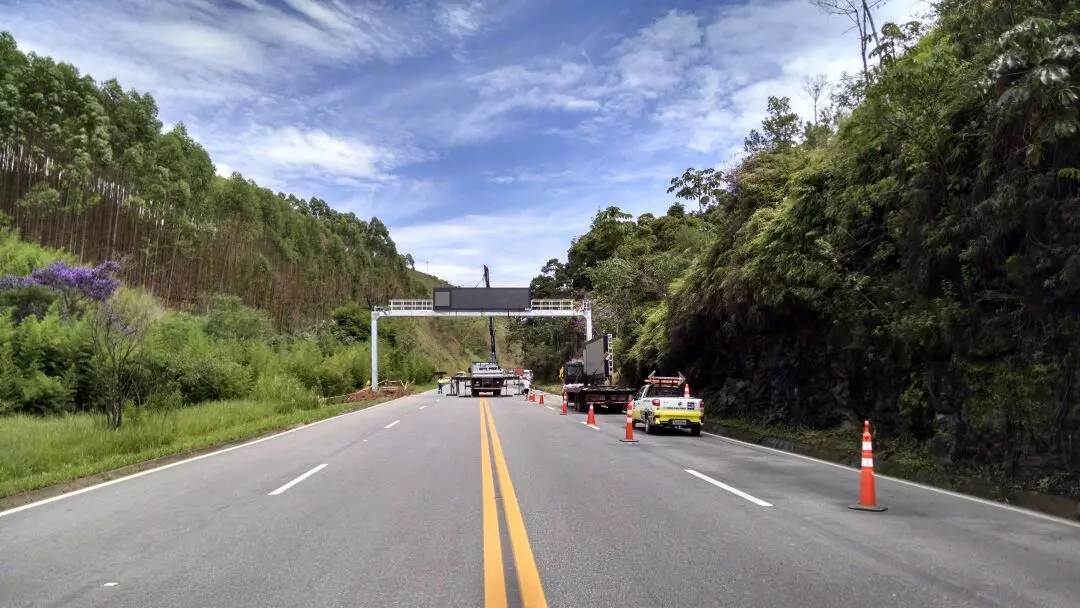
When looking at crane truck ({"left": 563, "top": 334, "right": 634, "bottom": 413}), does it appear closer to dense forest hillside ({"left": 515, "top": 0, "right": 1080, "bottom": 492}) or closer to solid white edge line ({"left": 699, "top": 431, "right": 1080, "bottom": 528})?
dense forest hillside ({"left": 515, "top": 0, "right": 1080, "bottom": 492})

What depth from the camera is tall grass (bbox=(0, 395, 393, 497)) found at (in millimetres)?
11430

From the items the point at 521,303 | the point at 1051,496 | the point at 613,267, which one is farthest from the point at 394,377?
the point at 1051,496

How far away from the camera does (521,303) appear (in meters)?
52.5

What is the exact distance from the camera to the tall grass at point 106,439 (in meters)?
11.4

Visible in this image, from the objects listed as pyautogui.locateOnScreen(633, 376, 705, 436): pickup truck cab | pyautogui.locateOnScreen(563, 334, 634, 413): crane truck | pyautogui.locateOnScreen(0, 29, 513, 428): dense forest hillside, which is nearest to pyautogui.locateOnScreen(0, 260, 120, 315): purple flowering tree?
pyautogui.locateOnScreen(0, 29, 513, 428): dense forest hillside

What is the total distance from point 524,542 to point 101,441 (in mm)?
11585

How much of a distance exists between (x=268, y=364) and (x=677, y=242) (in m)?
26.2

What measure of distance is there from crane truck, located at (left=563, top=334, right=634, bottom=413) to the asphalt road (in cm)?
1791

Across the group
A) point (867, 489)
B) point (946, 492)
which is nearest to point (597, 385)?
point (946, 492)

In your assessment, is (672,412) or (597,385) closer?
(672,412)

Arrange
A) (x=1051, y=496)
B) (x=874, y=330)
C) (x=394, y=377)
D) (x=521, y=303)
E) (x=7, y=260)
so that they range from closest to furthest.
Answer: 1. (x=1051, y=496)
2. (x=874, y=330)
3. (x=7, y=260)
4. (x=521, y=303)
5. (x=394, y=377)

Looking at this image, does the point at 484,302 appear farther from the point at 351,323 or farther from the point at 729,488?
the point at 729,488

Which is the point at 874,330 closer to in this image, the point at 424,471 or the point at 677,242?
the point at 424,471

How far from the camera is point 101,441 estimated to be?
14266mm
